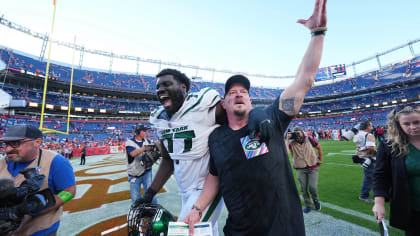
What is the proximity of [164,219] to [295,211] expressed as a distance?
113 centimetres

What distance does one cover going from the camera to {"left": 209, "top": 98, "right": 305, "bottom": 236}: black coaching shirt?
4.06 ft

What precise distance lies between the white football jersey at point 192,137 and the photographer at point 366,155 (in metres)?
4.86

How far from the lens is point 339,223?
10.4 feet

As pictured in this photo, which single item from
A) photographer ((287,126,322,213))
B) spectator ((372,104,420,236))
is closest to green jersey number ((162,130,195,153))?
spectator ((372,104,420,236))

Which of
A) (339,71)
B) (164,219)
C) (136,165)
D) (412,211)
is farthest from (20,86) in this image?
(339,71)

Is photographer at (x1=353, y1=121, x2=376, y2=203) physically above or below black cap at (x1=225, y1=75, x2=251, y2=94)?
below

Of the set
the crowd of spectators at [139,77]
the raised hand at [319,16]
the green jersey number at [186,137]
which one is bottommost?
the green jersey number at [186,137]

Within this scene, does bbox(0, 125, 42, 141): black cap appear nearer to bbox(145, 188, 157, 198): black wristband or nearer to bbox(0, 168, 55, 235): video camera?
bbox(0, 168, 55, 235): video camera

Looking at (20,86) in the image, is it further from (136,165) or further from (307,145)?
(307,145)

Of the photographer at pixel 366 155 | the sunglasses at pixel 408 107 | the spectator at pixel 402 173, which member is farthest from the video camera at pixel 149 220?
the photographer at pixel 366 155

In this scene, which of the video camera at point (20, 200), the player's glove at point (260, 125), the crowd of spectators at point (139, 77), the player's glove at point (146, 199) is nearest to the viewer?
the player's glove at point (260, 125)

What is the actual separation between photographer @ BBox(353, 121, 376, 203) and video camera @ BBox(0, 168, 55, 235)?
6.22 metres

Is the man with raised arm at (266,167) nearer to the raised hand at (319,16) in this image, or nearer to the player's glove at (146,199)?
the raised hand at (319,16)

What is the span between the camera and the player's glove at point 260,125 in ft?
4.06
